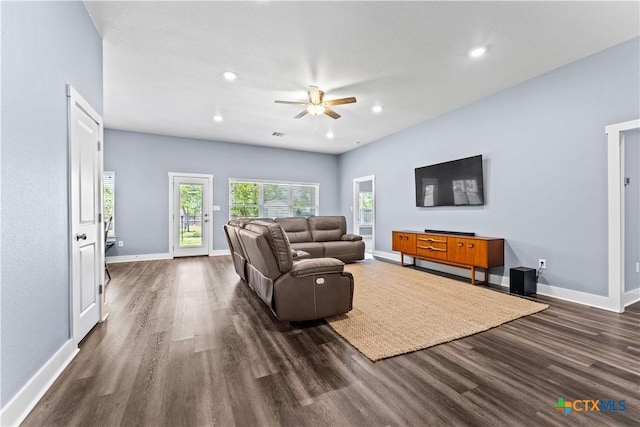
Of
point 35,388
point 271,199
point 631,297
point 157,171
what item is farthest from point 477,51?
point 157,171

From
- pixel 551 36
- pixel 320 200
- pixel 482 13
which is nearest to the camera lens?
pixel 482 13

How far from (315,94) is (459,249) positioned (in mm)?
3238

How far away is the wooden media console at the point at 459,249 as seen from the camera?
402 centimetres

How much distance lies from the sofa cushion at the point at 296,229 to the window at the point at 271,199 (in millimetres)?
1917

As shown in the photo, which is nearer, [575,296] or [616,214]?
[616,214]

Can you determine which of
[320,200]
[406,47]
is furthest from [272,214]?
[406,47]

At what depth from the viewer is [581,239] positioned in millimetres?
3365

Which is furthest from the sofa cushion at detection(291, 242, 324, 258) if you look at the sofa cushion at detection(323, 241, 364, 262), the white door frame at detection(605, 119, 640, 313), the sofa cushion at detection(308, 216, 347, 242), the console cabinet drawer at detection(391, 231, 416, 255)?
the white door frame at detection(605, 119, 640, 313)

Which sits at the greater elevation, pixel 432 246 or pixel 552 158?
pixel 552 158

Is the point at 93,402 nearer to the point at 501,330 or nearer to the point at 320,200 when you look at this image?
the point at 501,330

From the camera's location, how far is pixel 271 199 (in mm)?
8016

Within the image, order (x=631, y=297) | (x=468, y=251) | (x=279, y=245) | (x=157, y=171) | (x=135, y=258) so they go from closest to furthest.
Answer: (x=279, y=245)
(x=631, y=297)
(x=468, y=251)
(x=135, y=258)
(x=157, y=171)

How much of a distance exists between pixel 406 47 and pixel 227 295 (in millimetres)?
3744

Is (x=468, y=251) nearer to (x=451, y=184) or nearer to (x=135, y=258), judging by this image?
(x=451, y=184)
